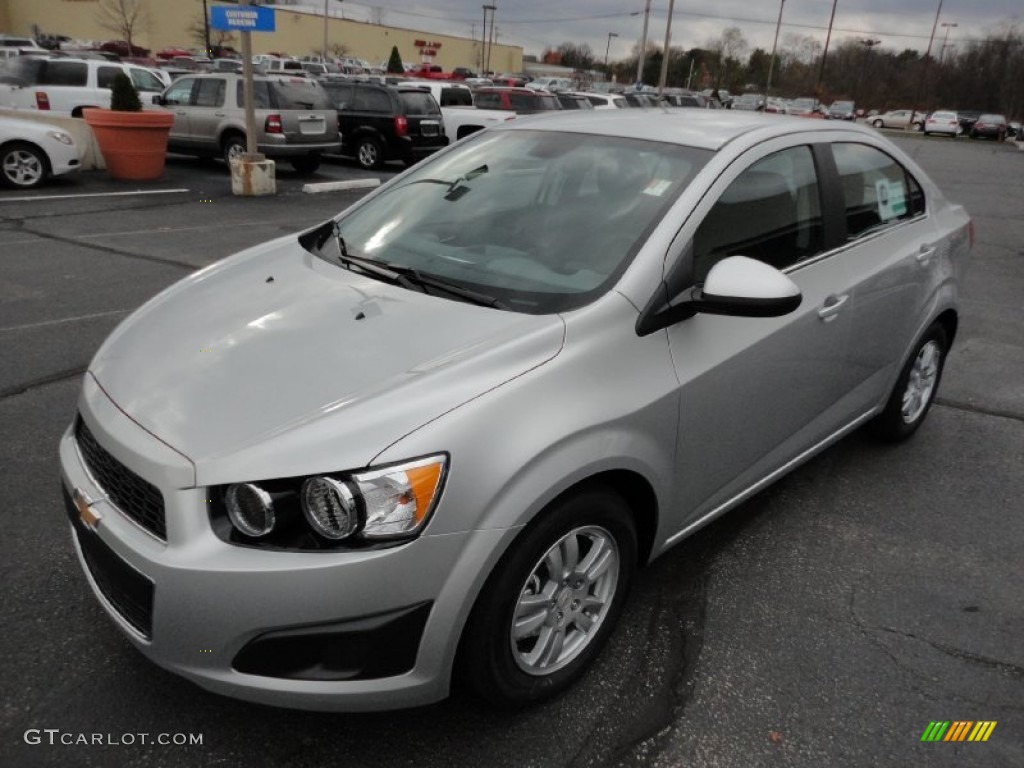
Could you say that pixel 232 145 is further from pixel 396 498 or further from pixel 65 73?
pixel 396 498

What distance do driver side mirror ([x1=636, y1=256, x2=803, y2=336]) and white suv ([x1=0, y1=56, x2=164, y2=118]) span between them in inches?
618

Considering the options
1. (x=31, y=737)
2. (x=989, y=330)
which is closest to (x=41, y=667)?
(x=31, y=737)

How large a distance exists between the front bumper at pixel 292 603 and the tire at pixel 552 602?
0.32ft

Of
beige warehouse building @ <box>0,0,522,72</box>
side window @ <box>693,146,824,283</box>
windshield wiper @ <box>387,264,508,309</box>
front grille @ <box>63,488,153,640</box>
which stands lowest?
front grille @ <box>63,488,153,640</box>

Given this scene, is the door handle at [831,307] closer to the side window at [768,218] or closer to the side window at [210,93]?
the side window at [768,218]

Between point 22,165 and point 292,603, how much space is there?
39.1ft

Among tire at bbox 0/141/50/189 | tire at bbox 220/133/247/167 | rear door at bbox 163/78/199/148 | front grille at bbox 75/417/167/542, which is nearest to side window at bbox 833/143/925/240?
front grille at bbox 75/417/167/542

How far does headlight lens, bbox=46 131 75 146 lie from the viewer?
11.3 m

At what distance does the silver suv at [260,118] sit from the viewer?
13922mm

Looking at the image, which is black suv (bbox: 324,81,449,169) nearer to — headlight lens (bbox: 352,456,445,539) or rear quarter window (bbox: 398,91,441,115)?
rear quarter window (bbox: 398,91,441,115)

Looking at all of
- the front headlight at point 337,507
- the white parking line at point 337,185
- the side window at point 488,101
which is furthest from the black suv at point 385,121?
the front headlight at point 337,507

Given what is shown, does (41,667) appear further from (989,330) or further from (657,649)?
(989,330)

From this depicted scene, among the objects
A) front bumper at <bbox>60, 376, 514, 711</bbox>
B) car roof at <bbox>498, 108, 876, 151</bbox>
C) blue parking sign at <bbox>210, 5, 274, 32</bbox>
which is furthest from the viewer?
blue parking sign at <bbox>210, 5, 274, 32</bbox>

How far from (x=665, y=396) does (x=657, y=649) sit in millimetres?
882
